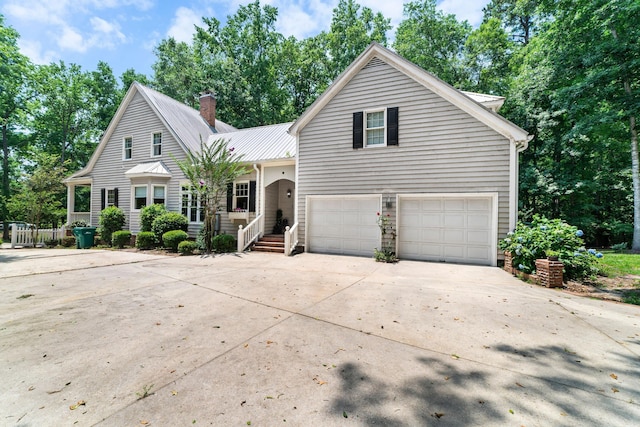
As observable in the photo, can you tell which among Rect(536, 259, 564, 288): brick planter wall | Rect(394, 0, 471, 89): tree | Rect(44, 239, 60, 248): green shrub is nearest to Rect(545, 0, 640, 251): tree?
Rect(394, 0, 471, 89): tree

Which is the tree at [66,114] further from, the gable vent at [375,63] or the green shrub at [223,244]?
the gable vent at [375,63]

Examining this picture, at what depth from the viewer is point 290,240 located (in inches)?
425

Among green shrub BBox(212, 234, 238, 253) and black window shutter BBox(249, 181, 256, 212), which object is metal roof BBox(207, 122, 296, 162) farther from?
green shrub BBox(212, 234, 238, 253)

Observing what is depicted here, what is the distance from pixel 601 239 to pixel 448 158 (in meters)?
15.0

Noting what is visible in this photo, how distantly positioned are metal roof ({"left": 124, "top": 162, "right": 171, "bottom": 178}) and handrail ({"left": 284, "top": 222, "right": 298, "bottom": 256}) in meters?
7.92

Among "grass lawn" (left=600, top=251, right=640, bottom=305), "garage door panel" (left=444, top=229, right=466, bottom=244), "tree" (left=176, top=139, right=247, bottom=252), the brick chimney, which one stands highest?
the brick chimney

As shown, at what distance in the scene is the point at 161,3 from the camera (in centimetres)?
1089

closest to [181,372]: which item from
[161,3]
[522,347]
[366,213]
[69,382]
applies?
[69,382]

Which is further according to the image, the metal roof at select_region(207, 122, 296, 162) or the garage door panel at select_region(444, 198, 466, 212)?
the metal roof at select_region(207, 122, 296, 162)

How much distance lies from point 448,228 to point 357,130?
4.81m

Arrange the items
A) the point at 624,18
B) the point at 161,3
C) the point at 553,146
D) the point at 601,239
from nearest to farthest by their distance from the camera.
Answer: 1. the point at 161,3
2. the point at 624,18
3. the point at 553,146
4. the point at 601,239

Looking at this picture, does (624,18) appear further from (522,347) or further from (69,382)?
(69,382)

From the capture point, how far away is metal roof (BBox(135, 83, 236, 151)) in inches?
579

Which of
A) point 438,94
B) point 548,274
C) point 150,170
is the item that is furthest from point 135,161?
point 548,274
